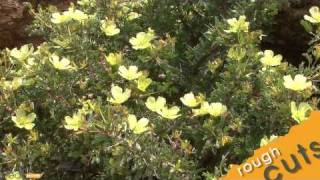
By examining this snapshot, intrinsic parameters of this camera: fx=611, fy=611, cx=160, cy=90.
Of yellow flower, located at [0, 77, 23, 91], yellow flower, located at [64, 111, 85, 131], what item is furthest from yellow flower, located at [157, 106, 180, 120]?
yellow flower, located at [0, 77, 23, 91]


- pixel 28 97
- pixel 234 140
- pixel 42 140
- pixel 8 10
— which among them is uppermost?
pixel 8 10

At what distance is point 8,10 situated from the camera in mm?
3697

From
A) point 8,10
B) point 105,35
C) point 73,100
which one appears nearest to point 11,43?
point 8,10

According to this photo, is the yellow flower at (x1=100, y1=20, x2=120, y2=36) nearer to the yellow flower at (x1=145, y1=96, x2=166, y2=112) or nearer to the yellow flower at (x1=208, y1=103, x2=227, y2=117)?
the yellow flower at (x1=145, y1=96, x2=166, y2=112)

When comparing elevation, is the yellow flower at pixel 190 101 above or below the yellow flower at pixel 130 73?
below

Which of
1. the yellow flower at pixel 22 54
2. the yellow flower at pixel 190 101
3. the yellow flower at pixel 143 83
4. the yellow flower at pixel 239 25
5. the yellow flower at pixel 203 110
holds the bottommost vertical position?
the yellow flower at pixel 203 110

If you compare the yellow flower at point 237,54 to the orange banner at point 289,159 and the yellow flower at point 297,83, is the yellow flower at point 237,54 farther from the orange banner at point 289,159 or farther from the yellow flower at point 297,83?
the orange banner at point 289,159

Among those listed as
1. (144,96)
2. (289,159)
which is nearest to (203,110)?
(144,96)

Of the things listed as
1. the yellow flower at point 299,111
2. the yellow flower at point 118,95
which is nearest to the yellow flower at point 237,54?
the yellow flower at point 299,111

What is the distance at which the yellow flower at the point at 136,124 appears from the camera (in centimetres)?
205

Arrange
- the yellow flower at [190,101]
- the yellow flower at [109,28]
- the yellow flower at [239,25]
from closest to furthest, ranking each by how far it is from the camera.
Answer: the yellow flower at [190,101] → the yellow flower at [239,25] → the yellow flower at [109,28]

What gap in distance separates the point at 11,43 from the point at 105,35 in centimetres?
136

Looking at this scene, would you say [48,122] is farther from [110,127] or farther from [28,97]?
[110,127]

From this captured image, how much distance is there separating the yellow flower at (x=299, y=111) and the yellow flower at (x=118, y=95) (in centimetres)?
58
